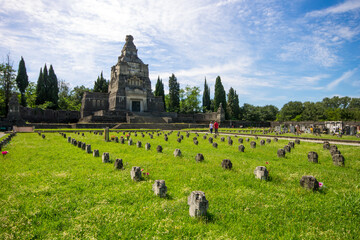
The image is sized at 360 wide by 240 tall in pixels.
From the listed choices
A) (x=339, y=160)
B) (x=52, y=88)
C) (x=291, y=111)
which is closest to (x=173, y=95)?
(x=52, y=88)

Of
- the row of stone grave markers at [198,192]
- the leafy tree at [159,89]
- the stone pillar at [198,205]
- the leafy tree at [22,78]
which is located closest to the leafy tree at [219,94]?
the leafy tree at [159,89]

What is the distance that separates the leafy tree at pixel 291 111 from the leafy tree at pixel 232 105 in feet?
Answer: 82.1

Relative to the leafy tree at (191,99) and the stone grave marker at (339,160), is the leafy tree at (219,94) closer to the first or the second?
the leafy tree at (191,99)

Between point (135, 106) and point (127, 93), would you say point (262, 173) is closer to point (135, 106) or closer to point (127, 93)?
point (127, 93)

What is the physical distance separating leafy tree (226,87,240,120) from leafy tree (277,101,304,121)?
2504 cm

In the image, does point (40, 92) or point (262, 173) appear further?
point (40, 92)

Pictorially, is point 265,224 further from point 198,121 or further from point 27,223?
point 198,121

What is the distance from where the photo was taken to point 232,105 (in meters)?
65.9

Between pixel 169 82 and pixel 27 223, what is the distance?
217 feet

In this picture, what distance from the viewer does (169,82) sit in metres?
68.1

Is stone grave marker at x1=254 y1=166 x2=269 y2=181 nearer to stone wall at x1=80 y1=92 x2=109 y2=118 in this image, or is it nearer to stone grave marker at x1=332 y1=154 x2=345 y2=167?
stone grave marker at x1=332 y1=154 x2=345 y2=167

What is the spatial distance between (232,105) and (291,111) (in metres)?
28.9

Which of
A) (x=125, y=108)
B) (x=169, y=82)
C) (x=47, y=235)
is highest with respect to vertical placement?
(x=169, y=82)

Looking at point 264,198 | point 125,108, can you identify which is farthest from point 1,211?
point 125,108
